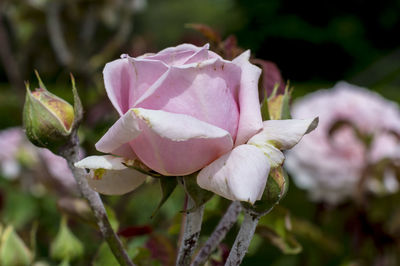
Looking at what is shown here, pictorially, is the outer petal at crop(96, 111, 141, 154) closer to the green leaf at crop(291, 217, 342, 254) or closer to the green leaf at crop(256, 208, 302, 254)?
the green leaf at crop(256, 208, 302, 254)

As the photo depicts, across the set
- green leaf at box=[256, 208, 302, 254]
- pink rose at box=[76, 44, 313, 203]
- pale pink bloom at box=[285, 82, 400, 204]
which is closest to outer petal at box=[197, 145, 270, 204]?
pink rose at box=[76, 44, 313, 203]

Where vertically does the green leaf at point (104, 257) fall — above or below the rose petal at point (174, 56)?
below

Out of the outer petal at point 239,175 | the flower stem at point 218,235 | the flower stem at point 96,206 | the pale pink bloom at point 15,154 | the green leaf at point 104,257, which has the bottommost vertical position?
the pale pink bloom at point 15,154

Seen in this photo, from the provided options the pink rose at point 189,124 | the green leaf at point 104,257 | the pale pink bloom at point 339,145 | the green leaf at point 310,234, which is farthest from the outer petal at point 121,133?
the pale pink bloom at point 339,145

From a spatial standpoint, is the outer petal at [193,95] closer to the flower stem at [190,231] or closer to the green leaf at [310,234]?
the flower stem at [190,231]

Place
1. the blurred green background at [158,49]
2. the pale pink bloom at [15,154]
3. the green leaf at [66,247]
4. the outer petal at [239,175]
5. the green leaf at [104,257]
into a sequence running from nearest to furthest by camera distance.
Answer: the outer petal at [239,175], the green leaf at [104,257], the green leaf at [66,247], the blurred green background at [158,49], the pale pink bloom at [15,154]

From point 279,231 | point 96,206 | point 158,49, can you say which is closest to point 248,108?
point 96,206

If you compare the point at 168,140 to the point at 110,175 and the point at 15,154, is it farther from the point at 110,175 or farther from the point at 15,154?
the point at 15,154
